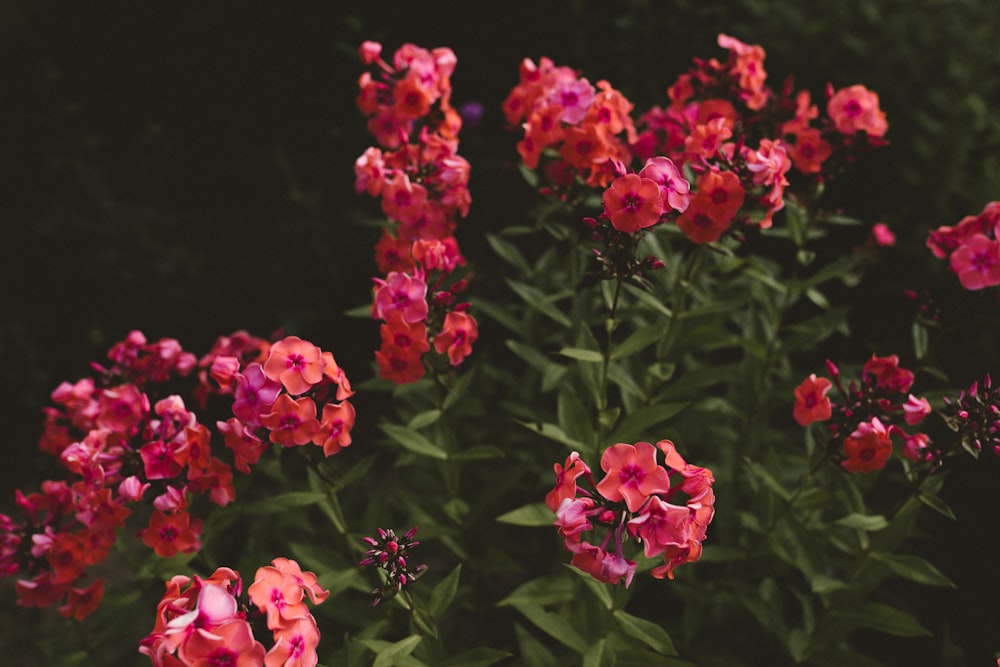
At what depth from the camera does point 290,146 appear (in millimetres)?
4793

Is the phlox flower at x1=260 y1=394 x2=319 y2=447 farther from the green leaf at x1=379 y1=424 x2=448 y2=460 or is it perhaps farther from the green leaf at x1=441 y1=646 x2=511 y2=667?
the green leaf at x1=441 y1=646 x2=511 y2=667

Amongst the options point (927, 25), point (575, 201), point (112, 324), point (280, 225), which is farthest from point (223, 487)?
point (927, 25)

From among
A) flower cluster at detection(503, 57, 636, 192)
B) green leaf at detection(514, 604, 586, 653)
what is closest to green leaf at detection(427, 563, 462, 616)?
green leaf at detection(514, 604, 586, 653)

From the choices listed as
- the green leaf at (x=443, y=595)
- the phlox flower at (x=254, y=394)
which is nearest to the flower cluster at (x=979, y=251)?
the green leaf at (x=443, y=595)

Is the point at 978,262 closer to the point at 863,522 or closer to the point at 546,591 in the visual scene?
the point at 863,522

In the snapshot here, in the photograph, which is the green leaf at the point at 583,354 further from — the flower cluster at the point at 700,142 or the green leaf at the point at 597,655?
the green leaf at the point at 597,655

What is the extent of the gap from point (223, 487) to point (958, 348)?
3.49m

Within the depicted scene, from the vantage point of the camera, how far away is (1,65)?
4211 millimetres

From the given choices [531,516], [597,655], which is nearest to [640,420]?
[531,516]

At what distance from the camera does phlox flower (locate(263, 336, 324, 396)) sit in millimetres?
1720

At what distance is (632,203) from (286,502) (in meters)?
1.26

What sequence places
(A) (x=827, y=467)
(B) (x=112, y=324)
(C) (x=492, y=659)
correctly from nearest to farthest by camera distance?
(C) (x=492, y=659) < (A) (x=827, y=467) < (B) (x=112, y=324)

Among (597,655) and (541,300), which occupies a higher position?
(541,300)

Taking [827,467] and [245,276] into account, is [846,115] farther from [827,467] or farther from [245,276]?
[245,276]
